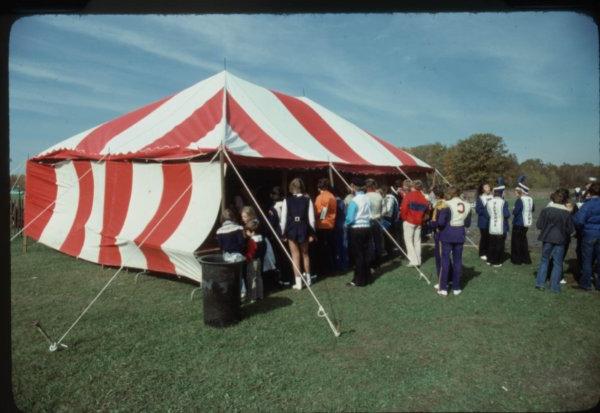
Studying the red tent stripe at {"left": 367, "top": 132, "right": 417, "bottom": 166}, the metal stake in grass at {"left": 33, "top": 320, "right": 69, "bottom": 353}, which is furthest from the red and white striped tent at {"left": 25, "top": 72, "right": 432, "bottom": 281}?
the metal stake in grass at {"left": 33, "top": 320, "right": 69, "bottom": 353}

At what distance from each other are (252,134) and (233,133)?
0.47m

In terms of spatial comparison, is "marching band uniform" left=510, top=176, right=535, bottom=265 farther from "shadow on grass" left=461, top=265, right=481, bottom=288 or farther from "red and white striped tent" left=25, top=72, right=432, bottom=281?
"red and white striped tent" left=25, top=72, right=432, bottom=281

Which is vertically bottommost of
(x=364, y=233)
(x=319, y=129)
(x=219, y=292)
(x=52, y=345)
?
(x=52, y=345)

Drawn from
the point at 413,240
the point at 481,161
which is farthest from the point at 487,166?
the point at 413,240

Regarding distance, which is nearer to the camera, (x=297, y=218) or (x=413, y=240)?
(x=297, y=218)

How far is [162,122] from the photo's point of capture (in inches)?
A: 264

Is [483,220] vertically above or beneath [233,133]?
beneath

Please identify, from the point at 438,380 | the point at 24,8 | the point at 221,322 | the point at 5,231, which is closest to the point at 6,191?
the point at 5,231

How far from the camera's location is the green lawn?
2.73m

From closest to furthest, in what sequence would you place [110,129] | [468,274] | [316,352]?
[316,352], [468,274], [110,129]

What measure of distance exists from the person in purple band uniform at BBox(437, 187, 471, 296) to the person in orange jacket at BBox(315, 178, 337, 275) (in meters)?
1.62

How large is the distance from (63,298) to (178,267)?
1.48 metres

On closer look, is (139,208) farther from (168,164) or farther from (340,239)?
(340,239)

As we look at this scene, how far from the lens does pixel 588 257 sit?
527 cm
